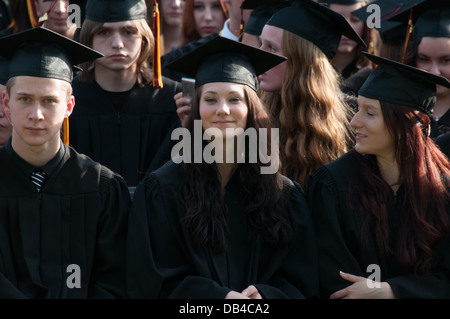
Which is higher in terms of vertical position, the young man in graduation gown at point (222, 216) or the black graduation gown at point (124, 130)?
the black graduation gown at point (124, 130)

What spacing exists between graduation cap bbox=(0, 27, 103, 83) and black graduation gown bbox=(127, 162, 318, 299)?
0.73 m

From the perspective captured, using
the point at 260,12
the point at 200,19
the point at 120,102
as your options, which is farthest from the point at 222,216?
the point at 200,19

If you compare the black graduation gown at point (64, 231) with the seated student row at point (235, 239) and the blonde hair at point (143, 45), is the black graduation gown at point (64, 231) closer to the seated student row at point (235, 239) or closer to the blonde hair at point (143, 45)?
the seated student row at point (235, 239)

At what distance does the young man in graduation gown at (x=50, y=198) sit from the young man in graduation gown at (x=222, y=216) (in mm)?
142

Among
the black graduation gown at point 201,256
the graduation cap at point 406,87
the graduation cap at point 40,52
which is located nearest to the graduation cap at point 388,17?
the graduation cap at point 406,87

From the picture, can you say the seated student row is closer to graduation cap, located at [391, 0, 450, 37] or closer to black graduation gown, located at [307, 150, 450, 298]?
black graduation gown, located at [307, 150, 450, 298]

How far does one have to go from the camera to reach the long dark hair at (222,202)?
391 centimetres

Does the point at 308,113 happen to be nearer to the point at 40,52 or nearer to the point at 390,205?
the point at 390,205

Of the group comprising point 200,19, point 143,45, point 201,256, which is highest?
point 200,19

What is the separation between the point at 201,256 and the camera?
3.94 meters

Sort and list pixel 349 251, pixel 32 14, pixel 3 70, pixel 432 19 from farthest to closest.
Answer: pixel 32 14, pixel 432 19, pixel 3 70, pixel 349 251

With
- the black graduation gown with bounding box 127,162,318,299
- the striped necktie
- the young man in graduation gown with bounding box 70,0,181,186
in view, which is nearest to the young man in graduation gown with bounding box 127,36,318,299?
the black graduation gown with bounding box 127,162,318,299

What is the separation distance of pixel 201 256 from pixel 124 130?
4.92 feet
